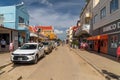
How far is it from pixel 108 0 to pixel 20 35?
17.3 meters

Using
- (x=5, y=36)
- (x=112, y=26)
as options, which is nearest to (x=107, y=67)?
(x=112, y=26)

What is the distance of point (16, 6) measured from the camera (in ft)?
118

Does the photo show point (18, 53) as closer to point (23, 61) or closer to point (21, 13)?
point (23, 61)

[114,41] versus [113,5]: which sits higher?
[113,5]

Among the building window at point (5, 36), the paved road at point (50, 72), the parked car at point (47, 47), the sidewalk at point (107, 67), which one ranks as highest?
the building window at point (5, 36)

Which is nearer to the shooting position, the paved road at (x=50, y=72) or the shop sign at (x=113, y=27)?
the paved road at (x=50, y=72)

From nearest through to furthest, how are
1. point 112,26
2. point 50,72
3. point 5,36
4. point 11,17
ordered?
1. point 50,72
2. point 112,26
3. point 5,36
4. point 11,17

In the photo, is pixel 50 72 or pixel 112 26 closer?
pixel 50 72

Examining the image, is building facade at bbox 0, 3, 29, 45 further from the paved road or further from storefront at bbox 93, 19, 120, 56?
the paved road

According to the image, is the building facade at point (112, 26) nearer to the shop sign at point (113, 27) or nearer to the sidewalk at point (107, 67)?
the shop sign at point (113, 27)

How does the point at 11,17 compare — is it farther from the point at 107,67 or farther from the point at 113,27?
the point at 107,67

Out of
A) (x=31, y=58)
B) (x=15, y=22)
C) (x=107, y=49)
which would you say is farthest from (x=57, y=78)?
(x=15, y=22)

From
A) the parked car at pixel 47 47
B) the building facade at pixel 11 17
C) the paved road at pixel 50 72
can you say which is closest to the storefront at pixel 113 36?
the parked car at pixel 47 47

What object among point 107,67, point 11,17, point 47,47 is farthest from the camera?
point 11,17
